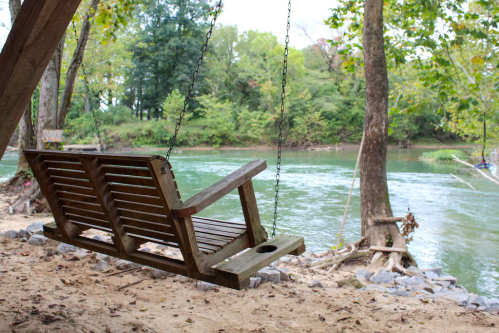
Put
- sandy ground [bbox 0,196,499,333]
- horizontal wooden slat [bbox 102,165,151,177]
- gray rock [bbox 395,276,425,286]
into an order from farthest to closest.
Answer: gray rock [bbox 395,276,425,286]
sandy ground [bbox 0,196,499,333]
horizontal wooden slat [bbox 102,165,151,177]

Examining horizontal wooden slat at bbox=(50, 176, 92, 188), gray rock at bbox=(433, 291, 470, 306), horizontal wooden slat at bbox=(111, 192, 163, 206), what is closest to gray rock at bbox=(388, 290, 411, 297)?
gray rock at bbox=(433, 291, 470, 306)

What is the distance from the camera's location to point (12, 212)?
6055mm

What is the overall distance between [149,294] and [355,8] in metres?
5.46

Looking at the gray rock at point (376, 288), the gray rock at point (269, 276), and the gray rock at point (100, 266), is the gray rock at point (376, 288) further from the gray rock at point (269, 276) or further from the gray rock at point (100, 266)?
the gray rock at point (100, 266)

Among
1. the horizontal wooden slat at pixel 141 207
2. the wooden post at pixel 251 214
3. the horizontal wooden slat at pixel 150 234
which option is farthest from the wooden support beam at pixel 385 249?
the horizontal wooden slat at pixel 141 207

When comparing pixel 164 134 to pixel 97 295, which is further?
pixel 164 134

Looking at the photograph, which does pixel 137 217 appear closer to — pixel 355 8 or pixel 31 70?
pixel 31 70

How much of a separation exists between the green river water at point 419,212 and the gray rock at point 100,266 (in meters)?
3.40

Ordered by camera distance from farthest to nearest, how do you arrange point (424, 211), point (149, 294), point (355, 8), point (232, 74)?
1. point (232, 74)
2. point (424, 211)
3. point (355, 8)
4. point (149, 294)

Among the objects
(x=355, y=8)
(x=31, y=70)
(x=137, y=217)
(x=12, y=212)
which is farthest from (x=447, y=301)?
(x=12, y=212)

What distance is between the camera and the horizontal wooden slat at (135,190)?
Result: 212cm

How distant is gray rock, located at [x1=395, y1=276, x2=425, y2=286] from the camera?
13.1 ft

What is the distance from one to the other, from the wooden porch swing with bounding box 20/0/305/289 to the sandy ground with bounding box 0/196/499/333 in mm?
327

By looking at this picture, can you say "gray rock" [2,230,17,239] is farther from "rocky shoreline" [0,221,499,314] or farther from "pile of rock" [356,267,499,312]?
"pile of rock" [356,267,499,312]
